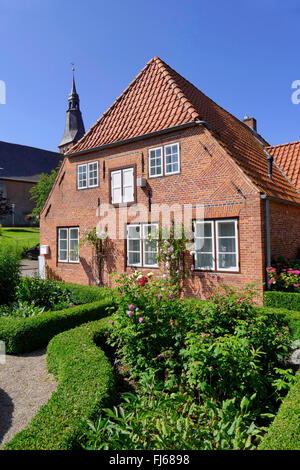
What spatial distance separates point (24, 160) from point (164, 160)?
4164 centimetres

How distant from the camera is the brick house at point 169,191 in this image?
891 centimetres

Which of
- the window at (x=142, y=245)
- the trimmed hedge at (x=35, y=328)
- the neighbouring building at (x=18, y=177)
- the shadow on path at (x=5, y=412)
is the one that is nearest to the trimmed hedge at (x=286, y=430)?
the shadow on path at (x=5, y=412)

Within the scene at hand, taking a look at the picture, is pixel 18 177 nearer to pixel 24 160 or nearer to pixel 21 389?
pixel 24 160

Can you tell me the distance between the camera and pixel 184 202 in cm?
999

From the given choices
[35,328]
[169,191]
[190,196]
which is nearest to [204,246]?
[190,196]

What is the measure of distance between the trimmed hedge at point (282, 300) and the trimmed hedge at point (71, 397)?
4.95m

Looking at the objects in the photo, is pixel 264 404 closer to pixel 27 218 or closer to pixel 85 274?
pixel 85 274

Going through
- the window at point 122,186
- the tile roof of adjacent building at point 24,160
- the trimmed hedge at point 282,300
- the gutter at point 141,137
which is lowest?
the trimmed hedge at point 282,300

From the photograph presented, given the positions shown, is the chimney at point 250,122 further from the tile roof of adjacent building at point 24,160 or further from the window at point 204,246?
the tile roof of adjacent building at point 24,160

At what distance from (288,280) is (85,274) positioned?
26.5 ft

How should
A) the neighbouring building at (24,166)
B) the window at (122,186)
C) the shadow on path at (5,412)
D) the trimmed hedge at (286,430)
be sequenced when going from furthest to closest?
the neighbouring building at (24,166)
the window at (122,186)
the shadow on path at (5,412)
the trimmed hedge at (286,430)

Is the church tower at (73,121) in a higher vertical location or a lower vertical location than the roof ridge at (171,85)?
higher

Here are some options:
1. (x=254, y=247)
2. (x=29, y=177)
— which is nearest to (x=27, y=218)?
(x=29, y=177)

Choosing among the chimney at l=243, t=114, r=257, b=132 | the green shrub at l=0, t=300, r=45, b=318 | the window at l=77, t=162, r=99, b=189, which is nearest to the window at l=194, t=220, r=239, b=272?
the green shrub at l=0, t=300, r=45, b=318
